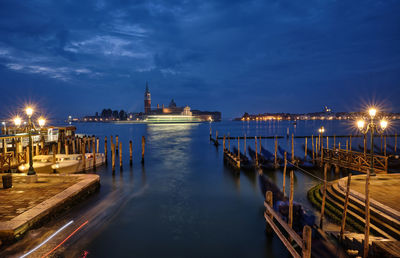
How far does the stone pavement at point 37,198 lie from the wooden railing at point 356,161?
12861 mm

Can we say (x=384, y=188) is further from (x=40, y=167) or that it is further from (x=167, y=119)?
(x=167, y=119)

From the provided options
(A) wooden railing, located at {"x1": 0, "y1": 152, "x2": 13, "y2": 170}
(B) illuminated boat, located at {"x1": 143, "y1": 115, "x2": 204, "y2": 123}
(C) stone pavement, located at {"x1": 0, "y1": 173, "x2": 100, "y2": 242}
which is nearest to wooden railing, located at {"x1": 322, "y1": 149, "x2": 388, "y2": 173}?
(C) stone pavement, located at {"x1": 0, "y1": 173, "x2": 100, "y2": 242}

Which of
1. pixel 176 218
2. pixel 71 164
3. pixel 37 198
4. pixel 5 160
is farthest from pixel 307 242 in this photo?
pixel 5 160

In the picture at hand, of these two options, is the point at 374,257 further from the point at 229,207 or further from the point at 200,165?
the point at 200,165

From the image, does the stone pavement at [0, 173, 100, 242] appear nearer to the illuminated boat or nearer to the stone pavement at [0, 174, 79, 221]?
the stone pavement at [0, 174, 79, 221]

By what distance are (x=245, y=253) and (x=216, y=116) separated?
18876 cm

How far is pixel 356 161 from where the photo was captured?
12922 millimetres

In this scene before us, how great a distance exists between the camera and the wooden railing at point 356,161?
36.2ft

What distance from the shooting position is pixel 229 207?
9734 mm

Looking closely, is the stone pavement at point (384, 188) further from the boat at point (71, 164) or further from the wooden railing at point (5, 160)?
the wooden railing at point (5, 160)

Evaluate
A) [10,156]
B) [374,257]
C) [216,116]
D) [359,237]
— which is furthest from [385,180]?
[216,116]

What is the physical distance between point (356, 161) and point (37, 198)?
15027 millimetres

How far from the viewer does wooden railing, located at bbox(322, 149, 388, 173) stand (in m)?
11.0

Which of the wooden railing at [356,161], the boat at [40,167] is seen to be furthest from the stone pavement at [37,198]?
the wooden railing at [356,161]
